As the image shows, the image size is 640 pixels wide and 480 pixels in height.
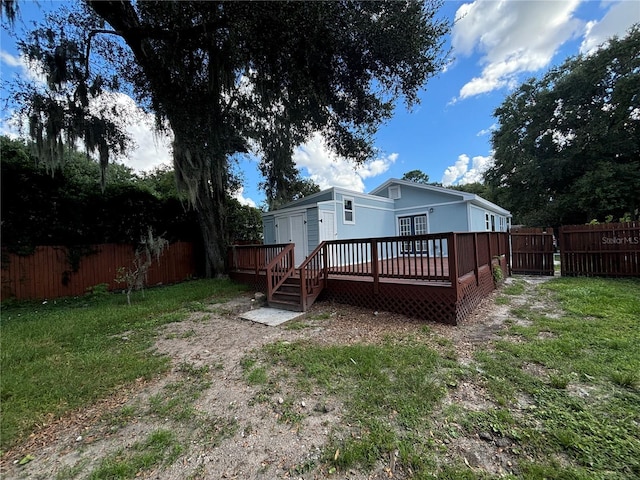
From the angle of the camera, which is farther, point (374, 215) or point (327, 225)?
point (374, 215)

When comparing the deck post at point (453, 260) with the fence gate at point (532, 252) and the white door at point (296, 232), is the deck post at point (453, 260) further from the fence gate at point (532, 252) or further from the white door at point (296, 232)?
the fence gate at point (532, 252)

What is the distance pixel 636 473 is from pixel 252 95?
8223 mm

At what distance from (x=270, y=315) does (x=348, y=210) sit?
5907mm

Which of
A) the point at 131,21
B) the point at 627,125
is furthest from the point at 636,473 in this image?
the point at 627,125

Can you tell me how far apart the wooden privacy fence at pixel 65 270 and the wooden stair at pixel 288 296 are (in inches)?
244

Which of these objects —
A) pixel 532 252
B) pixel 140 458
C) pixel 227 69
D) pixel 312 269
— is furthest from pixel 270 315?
Answer: pixel 532 252

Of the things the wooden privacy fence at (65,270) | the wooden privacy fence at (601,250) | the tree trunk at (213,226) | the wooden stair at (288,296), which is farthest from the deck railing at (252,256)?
the wooden privacy fence at (601,250)

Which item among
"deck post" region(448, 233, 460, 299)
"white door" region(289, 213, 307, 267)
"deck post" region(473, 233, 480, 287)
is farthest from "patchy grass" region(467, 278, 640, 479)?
"white door" region(289, 213, 307, 267)

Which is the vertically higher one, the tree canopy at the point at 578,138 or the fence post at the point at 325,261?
the tree canopy at the point at 578,138

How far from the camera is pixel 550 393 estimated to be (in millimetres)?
2375

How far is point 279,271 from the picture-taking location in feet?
22.0

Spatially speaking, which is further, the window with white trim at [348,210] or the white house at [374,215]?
the window with white trim at [348,210]

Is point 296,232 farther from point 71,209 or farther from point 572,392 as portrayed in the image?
point 572,392

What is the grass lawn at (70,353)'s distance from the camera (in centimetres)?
254
